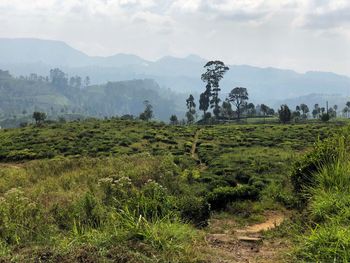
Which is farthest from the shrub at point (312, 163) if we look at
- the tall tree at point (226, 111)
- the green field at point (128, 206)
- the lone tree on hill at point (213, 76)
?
the lone tree on hill at point (213, 76)

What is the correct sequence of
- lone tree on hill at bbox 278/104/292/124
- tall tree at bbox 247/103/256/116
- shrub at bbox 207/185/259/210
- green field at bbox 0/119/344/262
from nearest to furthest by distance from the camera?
green field at bbox 0/119/344/262, shrub at bbox 207/185/259/210, lone tree on hill at bbox 278/104/292/124, tall tree at bbox 247/103/256/116

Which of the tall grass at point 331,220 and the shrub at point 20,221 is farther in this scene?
the shrub at point 20,221

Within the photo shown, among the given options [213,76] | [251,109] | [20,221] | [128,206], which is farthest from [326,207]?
[251,109]

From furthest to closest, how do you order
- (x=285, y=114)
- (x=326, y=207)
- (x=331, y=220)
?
(x=285, y=114) < (x=326, y=207) < (x=331, y=220)

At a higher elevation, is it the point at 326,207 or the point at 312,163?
the point at 312,163

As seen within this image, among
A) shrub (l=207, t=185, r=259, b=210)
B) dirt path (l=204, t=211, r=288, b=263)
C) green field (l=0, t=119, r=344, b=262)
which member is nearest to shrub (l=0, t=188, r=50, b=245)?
green field (l=0, t=119, r=344, b=262)

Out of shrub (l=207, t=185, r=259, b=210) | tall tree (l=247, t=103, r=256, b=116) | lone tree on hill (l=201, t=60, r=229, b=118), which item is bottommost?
shrub (l=207, t=185, r=259, b=210)

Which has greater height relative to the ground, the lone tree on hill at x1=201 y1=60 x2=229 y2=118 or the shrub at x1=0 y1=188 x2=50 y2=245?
the lone tree on hill at x1=201 y1=60 x2=229 y2=118

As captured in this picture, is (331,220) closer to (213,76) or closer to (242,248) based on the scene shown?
(242,248)

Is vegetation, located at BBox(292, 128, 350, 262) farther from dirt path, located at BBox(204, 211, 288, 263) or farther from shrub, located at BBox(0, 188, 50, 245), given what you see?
shrub, located at BBox(0, 188, 50, 245)

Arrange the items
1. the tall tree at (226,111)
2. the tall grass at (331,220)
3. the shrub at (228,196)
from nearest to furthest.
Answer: the tall grass at (331,220)
the shrub at (228,196)
the tall tree at (226,111)

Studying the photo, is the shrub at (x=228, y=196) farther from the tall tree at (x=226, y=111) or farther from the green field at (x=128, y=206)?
the tall tree at (x=226, y=111)

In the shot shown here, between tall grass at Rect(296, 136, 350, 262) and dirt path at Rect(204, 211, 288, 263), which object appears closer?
tall grass at Rect(296, 136, 350, 262)

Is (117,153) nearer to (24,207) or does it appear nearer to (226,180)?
(226,180)
